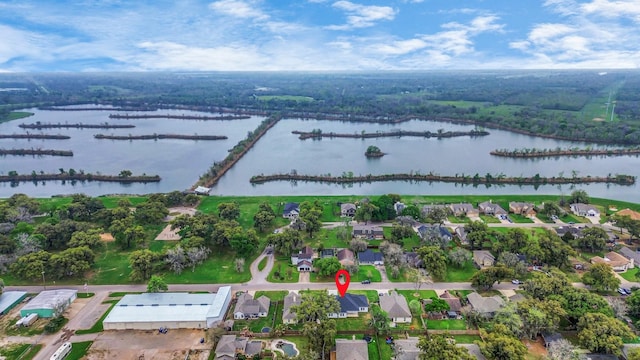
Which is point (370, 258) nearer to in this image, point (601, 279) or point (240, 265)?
point (240, 265)

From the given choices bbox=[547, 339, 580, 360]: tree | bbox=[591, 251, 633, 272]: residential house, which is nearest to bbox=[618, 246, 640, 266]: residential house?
bbox=[591, 251, 633, 272]: residential house

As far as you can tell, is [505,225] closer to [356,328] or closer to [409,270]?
[409,270]

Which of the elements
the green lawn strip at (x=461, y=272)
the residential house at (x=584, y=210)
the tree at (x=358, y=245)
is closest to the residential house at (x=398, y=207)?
the tree at (x=358, y=245)

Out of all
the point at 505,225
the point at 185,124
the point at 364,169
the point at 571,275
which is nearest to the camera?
the point at 571,275

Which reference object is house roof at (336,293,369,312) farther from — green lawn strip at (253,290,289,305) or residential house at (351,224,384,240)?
residential house at (351,224,384,240)

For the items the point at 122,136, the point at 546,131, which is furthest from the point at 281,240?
the point at 546,131

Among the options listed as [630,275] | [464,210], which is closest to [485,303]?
[630,275]
